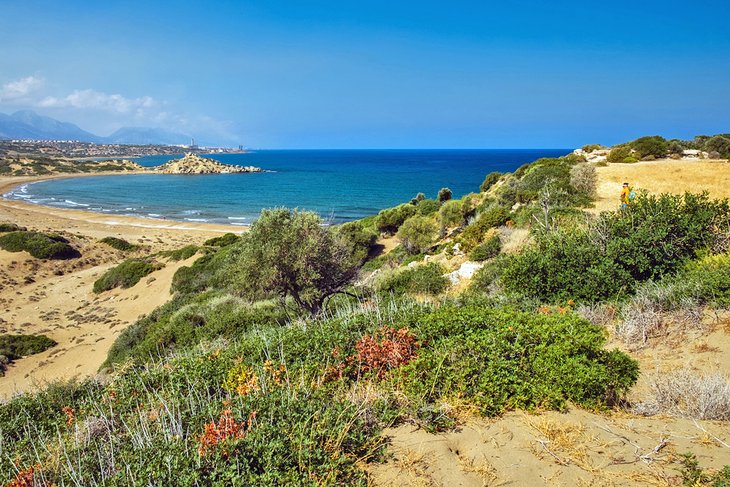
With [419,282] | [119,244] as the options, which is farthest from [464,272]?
[119,244]

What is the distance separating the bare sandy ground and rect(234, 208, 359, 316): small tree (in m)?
5.54

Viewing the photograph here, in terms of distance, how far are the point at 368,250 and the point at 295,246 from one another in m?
19.3

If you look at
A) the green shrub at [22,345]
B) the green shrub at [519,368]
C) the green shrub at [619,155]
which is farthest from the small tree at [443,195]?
the green shrub at [519,368]

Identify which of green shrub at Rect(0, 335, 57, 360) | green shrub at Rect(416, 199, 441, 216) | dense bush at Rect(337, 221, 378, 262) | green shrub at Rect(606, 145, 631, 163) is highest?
green shrub at Rect(606, 145, 631, 163)

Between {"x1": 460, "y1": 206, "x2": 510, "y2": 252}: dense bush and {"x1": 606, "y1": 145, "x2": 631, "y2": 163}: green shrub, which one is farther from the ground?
{"x1": 606, "y1": 145, "x2": 631, "y2": 163}: green shrub

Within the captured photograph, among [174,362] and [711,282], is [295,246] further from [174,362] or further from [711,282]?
[711,282]

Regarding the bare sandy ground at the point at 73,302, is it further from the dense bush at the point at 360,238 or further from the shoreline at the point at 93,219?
the dense bush at the point at 360,238

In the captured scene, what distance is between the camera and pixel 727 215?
1104cm

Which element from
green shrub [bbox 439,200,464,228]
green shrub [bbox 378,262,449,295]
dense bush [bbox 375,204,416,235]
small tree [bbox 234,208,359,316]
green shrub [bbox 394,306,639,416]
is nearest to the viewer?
green shrub [bbox 394,306,639,416]

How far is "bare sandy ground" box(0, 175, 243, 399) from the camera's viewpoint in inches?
654

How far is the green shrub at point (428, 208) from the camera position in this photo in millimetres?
36500

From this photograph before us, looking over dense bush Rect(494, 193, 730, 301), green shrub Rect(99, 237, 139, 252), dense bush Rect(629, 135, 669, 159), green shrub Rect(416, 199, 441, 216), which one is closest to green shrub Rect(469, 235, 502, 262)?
dense bush Rect(494, 193, 730, 301)

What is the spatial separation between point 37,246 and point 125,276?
12180mm

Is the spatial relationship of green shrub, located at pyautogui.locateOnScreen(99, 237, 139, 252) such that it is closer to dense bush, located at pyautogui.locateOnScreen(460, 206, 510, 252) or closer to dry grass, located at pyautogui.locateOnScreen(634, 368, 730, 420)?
dense bush, located at pyautogui.locateOnScreen(460, 206, 510, 252)
